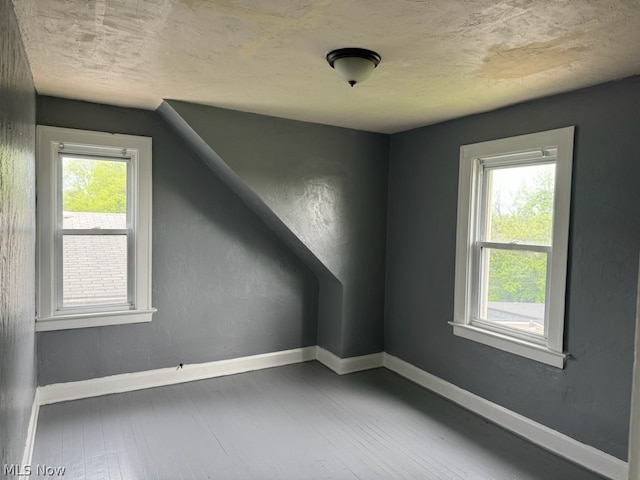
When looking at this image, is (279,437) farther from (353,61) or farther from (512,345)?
(353,61)

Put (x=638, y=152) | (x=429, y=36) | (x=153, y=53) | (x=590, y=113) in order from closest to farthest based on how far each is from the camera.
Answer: (x=429, y=36) → (x=153, y=53) → (x=638, y=152) → (x=590, y=113)

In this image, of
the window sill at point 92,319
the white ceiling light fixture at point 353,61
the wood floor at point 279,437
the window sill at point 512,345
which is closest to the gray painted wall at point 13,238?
the wood floor at point 279,437

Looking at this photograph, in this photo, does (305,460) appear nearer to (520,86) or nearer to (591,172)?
(591,172)

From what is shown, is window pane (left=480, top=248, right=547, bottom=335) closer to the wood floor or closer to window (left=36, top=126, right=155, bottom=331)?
the wood floor

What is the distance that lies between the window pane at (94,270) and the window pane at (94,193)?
0.12 meters

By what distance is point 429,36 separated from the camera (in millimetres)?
1837

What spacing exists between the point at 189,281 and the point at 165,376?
0.80 meters

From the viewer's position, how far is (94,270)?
3.29 m

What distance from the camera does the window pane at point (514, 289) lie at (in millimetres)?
2832

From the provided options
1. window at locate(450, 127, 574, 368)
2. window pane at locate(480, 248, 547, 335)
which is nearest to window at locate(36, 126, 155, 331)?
window at locate(450, 127, 574, 368)

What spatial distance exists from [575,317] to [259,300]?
2.52 m

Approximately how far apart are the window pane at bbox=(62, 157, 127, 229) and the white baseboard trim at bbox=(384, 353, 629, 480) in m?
Answer: 2.83

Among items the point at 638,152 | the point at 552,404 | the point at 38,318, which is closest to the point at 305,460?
the point at 552,404

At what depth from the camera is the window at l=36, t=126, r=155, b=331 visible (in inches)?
120
